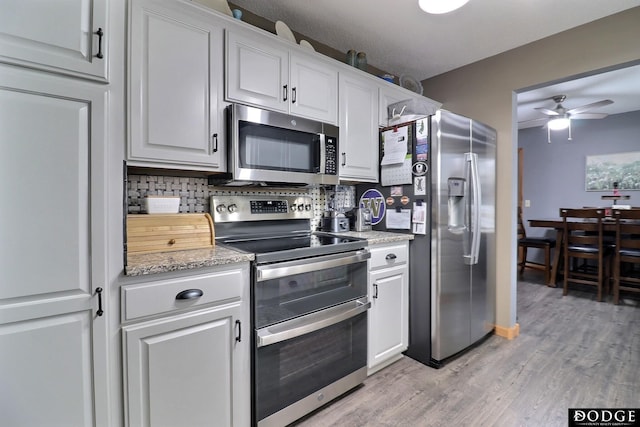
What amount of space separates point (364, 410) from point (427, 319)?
0.79 metres

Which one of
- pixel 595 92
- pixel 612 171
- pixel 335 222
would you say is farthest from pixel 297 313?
pixel 612 171

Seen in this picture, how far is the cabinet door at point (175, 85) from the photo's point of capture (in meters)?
1.39

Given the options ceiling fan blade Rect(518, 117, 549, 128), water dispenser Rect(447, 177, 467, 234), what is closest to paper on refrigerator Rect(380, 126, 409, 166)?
water dispenser Rect(447, 177, 467, 234)

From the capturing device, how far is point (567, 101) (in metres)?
4.05

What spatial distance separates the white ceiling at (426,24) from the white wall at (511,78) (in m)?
0.08

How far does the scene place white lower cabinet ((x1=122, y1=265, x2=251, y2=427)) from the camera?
1.16m

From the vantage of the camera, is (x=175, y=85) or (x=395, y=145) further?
(x=395, y=145)

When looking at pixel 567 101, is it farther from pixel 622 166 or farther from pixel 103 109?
pixel 103 109

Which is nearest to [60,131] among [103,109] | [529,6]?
[103,109]

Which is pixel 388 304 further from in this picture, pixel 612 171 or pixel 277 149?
pixel 612 171

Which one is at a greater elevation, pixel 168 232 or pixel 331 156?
pixel 331 156

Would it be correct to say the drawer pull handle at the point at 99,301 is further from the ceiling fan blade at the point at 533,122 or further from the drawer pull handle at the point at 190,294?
the ceiling fan blade at the point at 533,122

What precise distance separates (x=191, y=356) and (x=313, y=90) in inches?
67.4

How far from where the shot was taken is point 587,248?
12.4 feet
